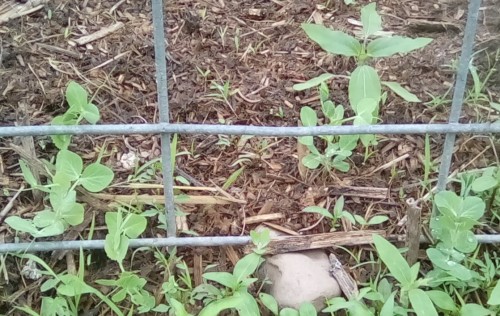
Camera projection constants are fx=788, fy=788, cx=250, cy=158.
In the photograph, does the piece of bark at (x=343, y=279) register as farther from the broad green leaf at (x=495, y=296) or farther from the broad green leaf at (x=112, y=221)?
the broad green leaf at (x=112, y=221)

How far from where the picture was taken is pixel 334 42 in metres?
1.58

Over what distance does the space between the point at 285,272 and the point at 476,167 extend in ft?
1.63

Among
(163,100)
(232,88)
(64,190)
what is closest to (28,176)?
(64,190)

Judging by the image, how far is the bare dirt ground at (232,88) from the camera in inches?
65.0

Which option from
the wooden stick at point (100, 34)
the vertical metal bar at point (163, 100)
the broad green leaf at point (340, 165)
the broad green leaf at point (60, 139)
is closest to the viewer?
the vertical metal bar at point (163, 100)

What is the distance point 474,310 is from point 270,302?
0.38 metres

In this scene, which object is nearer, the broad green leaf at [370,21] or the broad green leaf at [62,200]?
the broad green leaf at [62,200]

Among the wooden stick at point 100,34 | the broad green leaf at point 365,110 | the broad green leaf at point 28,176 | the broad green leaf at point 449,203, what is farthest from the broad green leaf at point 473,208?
the wooden stick at point 100,34

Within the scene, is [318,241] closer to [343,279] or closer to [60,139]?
[343,279]

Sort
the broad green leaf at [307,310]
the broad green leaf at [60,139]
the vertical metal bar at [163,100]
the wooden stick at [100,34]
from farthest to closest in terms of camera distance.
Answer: the wooden stick at [100,34], the broad green leaf at [60,139], the broad green leaf at [307,310], the vertical metal bar at [163,100]

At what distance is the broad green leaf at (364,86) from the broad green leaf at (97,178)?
1.65 ft

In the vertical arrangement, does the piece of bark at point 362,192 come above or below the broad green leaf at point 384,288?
above

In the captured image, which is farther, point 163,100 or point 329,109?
point 329,109

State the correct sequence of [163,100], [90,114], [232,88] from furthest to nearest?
[232,88], [90,114], [163,100]
